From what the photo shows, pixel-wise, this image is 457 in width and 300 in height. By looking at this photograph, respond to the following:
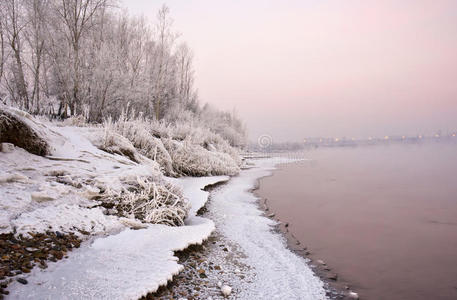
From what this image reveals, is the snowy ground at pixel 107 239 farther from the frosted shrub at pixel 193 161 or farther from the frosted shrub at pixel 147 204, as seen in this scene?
the frosted shrub at pixel 193 161

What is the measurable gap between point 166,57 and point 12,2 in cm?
1038

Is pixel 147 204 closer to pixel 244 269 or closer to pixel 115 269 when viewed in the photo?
pixel 115 269

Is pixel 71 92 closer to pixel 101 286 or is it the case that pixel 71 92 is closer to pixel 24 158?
pixel 24 158

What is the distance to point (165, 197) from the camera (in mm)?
4594

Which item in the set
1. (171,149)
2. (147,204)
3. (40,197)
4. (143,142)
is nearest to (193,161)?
(171,149)

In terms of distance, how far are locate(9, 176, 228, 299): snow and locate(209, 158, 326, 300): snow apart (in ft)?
2.60

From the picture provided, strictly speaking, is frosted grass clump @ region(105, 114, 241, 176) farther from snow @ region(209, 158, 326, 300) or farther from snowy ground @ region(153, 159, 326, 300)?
snowy ground @ region(153, 159, 326, 300)

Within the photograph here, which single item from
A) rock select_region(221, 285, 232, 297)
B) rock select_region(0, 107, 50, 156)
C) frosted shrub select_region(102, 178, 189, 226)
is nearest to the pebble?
rock select_region(221, 285, 232, 297)

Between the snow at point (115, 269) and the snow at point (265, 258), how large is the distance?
79 centimetres

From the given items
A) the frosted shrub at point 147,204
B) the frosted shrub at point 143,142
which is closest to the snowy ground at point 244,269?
the frosted shrub at point 147,204

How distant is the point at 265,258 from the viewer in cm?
334

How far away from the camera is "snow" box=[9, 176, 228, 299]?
6.43 ft

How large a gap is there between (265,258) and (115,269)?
1804 millimetres

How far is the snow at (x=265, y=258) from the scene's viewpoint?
259 cm
